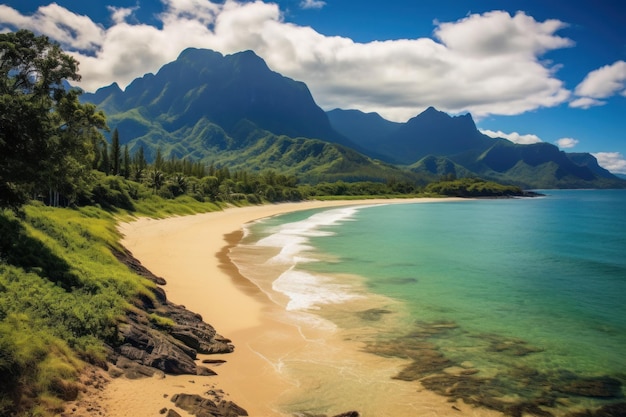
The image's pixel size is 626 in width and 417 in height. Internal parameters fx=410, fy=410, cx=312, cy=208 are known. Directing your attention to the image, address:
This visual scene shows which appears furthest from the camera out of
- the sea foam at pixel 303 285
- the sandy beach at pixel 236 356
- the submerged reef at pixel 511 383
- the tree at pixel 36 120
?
the sea foam at pixel 303 285

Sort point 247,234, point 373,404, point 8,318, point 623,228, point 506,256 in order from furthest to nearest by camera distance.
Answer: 1. point 623,228
2. point 247,234
3. point 506,256
4. point 373,404
5. point 8,318

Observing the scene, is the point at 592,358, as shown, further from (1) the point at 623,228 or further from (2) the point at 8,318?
(1) the point at 623,228

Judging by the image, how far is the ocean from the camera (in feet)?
46.5

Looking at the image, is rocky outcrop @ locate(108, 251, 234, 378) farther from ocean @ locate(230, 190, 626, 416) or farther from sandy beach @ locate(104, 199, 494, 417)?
ocean @ locate(230, 190, 626, 416)

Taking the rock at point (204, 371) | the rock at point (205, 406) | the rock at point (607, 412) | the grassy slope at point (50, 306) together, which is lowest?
the rock at point (607, 412)

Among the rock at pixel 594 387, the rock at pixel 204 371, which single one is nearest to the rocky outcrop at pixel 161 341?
the rock at pixel 204 371

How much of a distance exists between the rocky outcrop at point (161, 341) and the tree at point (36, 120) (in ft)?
25.3

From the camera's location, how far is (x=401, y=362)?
1645 cm

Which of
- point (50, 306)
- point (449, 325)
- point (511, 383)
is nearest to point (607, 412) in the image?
point (511, 383)

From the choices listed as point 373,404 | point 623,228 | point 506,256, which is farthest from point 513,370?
point 623,228

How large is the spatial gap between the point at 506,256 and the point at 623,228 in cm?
5213

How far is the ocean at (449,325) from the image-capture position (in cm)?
Answer: 1419

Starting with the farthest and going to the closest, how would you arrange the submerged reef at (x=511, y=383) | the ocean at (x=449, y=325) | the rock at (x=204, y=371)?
1. the ocean at (x=449, y=325)
2. the rock at (x=204, y=371)
3. the submerged reef at (x=511, y=383)

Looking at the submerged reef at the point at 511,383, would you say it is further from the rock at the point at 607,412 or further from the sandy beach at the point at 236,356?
the sandy beach at the point at 236,356
